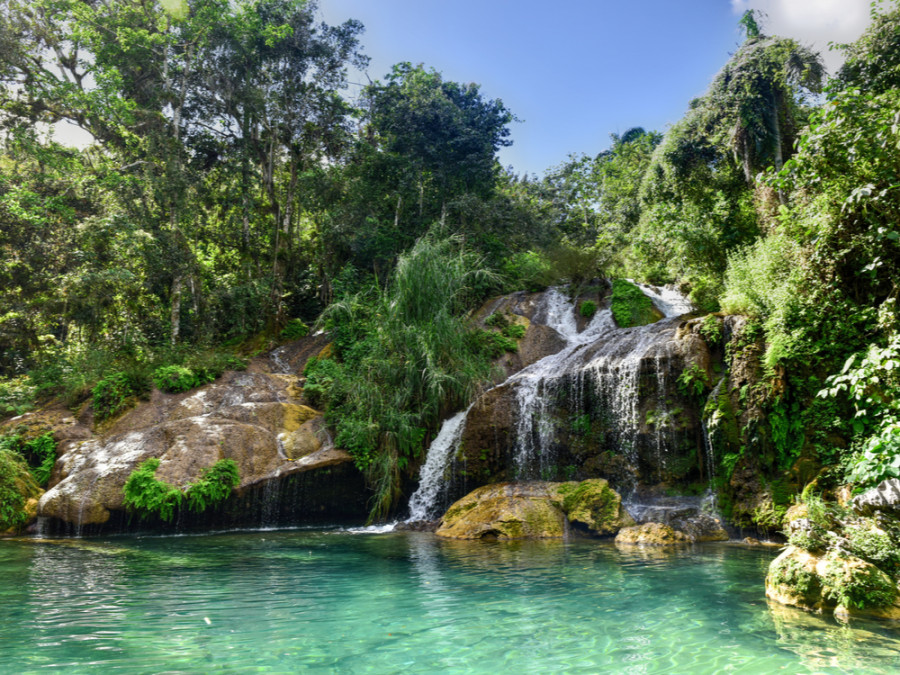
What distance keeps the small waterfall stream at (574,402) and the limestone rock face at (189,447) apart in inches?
79.0

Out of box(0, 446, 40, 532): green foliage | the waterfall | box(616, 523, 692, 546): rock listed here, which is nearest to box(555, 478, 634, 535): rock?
box(616, 523, 692, 546): rock

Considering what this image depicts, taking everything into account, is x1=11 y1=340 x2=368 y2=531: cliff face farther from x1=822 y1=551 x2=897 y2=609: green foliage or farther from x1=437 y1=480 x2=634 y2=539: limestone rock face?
x1=822 y1=551 x2=897 y2=609: green foliage

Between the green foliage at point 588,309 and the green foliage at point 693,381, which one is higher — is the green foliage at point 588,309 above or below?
above

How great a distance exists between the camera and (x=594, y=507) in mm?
9102

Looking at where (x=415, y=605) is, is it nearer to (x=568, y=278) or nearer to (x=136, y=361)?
(x=136, y=361)

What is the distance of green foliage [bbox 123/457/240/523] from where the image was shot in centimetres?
1009

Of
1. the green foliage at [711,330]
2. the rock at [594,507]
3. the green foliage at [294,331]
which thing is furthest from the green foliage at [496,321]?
the green foliage at [294,331]

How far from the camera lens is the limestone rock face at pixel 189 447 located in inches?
400

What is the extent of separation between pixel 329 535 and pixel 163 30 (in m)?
18.5

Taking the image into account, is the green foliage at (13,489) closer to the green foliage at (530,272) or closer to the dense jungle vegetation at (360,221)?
the dense jungle vegetation at (360,221)

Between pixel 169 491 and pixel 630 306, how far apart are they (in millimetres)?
12576

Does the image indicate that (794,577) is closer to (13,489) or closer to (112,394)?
(13,489)

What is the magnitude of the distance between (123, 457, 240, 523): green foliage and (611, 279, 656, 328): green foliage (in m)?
11.0

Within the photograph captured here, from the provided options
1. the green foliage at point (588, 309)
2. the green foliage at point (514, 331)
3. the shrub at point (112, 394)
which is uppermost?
the green foliage at point (588, 309)
